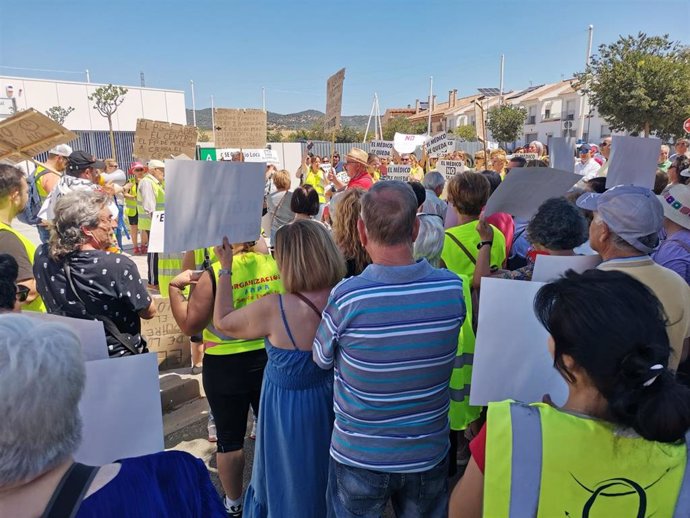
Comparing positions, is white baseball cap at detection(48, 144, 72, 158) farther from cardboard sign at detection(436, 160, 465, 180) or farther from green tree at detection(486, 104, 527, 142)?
green tree at detection(486, 104, 527, 142)

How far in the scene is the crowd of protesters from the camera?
100cm

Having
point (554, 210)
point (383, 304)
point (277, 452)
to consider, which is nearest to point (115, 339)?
point (277, 452)

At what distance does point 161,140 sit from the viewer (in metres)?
6.81

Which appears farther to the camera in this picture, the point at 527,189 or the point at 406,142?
the point at 406,142

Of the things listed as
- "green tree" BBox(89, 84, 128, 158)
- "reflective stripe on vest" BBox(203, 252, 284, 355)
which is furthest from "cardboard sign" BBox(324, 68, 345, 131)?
"green tree" BBox(89, 84, 128, 158)

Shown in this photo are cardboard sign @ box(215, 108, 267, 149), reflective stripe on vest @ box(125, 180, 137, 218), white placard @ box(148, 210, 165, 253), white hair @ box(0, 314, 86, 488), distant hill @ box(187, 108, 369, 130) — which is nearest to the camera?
white hair @ box(0, 314, 86, 488)

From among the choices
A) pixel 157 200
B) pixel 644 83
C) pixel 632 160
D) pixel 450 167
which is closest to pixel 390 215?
pixel 632 160

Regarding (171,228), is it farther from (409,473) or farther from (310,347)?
(409,473)

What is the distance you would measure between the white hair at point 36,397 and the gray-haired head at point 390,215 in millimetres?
1087

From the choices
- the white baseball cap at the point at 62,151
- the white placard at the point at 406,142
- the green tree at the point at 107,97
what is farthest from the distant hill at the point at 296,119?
the white baseball cap at the point at 62,151

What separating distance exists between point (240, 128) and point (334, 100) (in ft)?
6.29

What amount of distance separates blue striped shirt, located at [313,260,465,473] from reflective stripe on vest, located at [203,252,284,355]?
85cm

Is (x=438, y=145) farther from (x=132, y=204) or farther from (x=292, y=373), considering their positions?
(x=292, y=373)

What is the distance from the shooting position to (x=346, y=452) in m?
1.82
